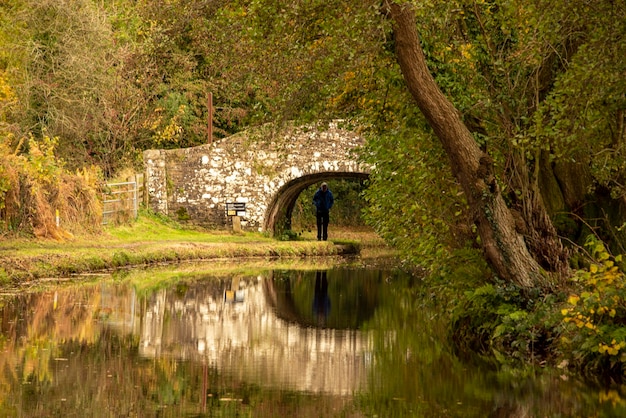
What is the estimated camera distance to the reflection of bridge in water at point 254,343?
12.2 metres

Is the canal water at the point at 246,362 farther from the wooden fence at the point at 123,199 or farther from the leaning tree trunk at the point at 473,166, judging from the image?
the wooden fence at the point at 123,199

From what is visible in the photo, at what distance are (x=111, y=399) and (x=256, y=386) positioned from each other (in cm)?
141

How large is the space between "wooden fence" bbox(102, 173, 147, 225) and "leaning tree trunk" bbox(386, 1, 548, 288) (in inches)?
653

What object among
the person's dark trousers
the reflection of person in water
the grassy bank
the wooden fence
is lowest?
the reflection of person in water

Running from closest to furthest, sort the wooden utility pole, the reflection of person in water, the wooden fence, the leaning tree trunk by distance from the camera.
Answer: the leaning tree trunk, the reflection of person in water, the wooden fence, the wooden utility pole

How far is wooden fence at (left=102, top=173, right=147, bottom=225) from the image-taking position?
3027cm

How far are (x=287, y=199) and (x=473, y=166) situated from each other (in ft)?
79.7

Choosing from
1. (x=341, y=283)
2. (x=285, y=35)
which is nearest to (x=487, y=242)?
(x=285, y=35)

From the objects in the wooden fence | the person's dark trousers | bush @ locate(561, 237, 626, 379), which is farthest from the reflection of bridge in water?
the person's dark trousers

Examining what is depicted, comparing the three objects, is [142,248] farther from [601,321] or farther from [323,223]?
[601,321]

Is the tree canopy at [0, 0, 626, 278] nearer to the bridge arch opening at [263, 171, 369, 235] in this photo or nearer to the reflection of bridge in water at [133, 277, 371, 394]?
the reflection of bridge in water at [133, 277, 371, 394]

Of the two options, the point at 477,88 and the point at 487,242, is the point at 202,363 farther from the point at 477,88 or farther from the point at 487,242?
the point at 477,88

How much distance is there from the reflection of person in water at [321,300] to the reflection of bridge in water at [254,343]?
612 millimetres

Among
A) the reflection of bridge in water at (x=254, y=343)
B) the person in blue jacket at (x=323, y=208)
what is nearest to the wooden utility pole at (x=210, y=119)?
the person in blue jacket at (x=323, y=208)
